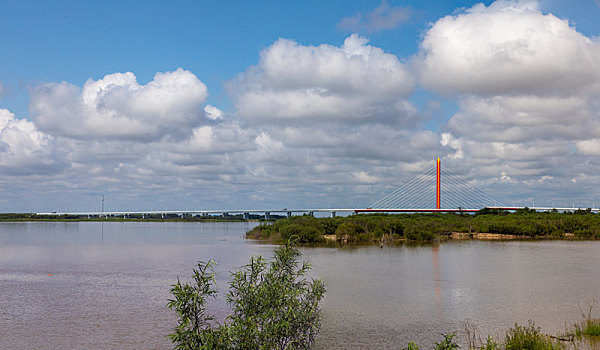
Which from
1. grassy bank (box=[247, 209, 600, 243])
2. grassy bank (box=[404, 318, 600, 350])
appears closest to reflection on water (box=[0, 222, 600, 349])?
grassy bank (box=[404, 318, 600, 350])

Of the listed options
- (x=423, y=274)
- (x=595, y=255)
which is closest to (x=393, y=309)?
(x=423, y=274)

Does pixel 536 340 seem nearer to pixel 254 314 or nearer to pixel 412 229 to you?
pixel 254 314

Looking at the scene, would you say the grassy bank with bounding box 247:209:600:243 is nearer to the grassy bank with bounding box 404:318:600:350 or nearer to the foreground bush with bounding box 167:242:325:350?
the grassy bank with bounding box 404:318:600:350

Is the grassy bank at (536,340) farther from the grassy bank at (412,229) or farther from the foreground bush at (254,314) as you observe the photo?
the grassy bank at (412,229)

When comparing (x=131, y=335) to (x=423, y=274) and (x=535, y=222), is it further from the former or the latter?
(x=535, y=222)

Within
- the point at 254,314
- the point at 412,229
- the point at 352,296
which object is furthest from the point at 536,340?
the point at 412,229

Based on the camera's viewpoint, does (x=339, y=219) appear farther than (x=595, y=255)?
Yes

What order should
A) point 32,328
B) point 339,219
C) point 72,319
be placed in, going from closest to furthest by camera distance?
point 32,328 → point 72,319 → point 339,219
